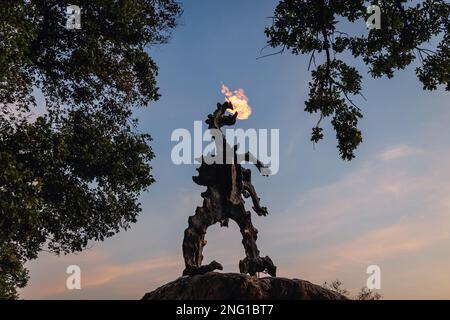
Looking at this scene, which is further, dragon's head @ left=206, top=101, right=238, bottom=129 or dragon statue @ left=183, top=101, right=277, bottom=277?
dragon's head @ left=206, top=101, right=238, bottom=129

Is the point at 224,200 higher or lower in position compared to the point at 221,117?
lower

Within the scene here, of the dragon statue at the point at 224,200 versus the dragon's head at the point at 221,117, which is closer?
the dragon statue at the point at 224,200

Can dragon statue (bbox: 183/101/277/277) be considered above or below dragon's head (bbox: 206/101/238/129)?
below

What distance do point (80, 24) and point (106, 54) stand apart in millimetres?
1631

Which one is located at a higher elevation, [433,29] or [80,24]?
[80,24]

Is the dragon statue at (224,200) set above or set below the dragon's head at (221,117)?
below

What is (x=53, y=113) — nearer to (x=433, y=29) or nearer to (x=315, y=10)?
(x=315, y=10)

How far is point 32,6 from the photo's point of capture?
18.3 metres

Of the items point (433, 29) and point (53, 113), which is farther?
point (53, 113)
